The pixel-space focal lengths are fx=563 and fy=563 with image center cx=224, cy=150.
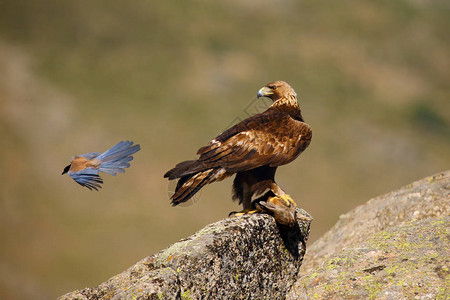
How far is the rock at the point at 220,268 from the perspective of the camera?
212 inches

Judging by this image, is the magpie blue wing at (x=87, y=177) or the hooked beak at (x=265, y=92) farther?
the hooked beak at (x=265, y=92)

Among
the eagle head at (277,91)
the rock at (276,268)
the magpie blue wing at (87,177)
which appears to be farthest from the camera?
the eagle head at (277,91)

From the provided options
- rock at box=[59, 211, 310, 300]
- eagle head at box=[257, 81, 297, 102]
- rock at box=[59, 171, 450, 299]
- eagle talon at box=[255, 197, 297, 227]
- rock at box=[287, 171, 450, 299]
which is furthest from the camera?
eagle head at box=[257, 81, 297, 102]

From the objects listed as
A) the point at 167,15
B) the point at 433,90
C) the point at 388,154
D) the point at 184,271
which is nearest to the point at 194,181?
the point at 184,271

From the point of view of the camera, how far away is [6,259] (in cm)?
3816

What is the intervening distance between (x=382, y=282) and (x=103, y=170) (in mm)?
3430

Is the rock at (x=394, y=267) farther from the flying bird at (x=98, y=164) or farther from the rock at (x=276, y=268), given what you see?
the flying bird at (x=98, y=164)

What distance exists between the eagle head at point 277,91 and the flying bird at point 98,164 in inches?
127

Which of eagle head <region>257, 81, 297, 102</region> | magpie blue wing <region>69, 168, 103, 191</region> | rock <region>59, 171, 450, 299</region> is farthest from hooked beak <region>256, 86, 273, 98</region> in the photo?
magpie blue wing <region>69, 168, 103, 191</region>

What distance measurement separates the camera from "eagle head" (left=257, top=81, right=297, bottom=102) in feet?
30.1

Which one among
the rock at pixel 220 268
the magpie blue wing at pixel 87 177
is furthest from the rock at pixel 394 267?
the magpie blue wing at pixel 87 177

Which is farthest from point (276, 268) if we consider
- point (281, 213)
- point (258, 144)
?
point (258, 144)

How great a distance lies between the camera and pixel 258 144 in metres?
7.77

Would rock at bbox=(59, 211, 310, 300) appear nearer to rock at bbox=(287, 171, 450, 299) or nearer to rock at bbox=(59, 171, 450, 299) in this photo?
rock at bbox=(59, 171, 450, 299)
